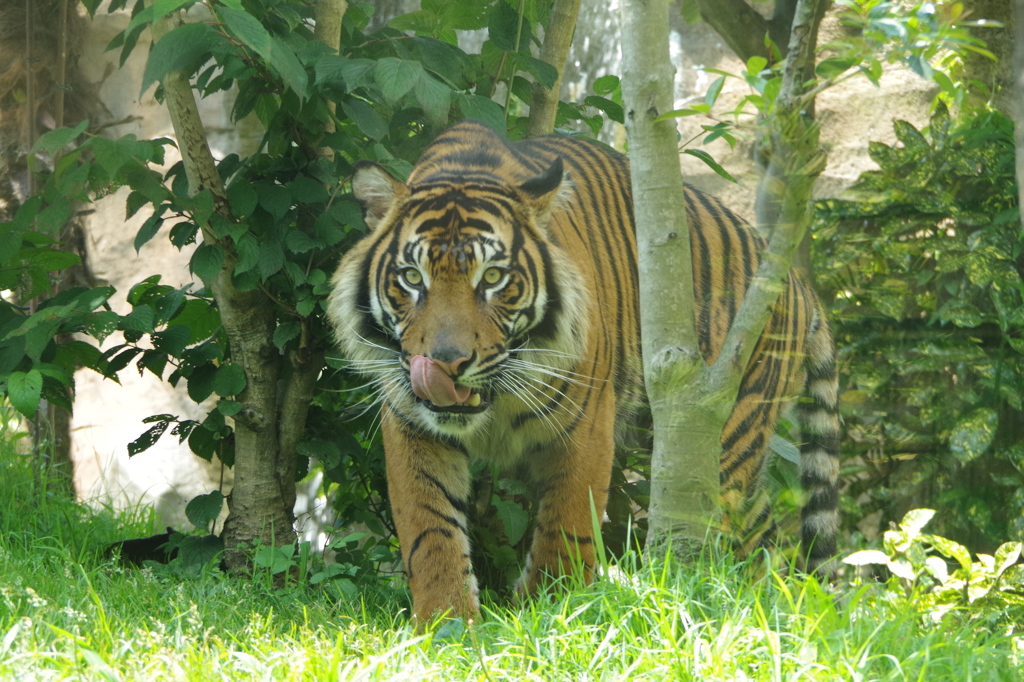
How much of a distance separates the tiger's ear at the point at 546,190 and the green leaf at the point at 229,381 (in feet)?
4.37

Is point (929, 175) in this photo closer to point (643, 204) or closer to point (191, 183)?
point (643, 204)

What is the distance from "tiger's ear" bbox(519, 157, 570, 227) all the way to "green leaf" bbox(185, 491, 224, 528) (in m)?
1.71

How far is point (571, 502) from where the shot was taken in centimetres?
321

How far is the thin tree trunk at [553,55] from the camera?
163 inches

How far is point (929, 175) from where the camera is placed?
279 cm

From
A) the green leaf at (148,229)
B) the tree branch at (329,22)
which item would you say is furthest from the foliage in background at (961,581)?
the green leaf at (148,229)

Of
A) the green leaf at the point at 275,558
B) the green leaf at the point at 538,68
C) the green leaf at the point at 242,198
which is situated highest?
the green leaf at the point at 538,68

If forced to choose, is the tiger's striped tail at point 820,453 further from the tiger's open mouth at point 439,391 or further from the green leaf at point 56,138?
the green leaf at point 56,138

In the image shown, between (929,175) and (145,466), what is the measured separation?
5390mm

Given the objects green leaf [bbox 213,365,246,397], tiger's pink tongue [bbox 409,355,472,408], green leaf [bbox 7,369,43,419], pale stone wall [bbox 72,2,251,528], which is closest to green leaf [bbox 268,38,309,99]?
tiger's pink tongue [bbox 409,355,472,408]

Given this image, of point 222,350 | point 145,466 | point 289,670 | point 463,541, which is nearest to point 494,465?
point 463,541

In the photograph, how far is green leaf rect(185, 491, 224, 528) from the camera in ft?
12.3

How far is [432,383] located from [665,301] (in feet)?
2.40

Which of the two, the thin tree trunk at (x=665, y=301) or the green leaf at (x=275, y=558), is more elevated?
the thin tree trunk at (x=665, y=301)
